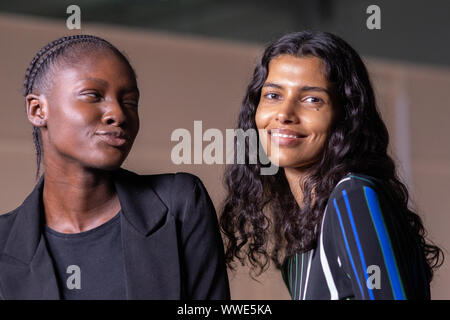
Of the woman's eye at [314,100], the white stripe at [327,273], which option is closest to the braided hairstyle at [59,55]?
the woman's eye at [314,100]

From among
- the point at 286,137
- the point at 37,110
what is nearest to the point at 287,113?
the point at 286,137

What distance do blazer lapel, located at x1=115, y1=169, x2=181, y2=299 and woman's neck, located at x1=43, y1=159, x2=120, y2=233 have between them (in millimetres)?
27

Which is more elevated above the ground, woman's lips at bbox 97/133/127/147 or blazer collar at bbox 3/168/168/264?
woman's lips at bbox 97/133/127/147

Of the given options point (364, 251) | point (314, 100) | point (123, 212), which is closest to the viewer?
point (364, 251)

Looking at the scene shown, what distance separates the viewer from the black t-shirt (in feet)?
3.64

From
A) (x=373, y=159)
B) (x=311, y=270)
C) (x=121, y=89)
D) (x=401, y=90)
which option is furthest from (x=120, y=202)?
(x=401, y=90)

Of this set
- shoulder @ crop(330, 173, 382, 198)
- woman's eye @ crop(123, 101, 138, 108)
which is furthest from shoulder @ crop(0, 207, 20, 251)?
shoulder @ crop(330, 173, 382, 198)

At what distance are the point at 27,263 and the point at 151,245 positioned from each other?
21 cm

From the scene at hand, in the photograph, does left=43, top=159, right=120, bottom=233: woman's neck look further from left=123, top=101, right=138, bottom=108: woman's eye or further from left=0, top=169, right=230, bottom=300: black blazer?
left=123, top=101, right=138, bottom=108: woman's eye

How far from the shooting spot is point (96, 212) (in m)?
1.18

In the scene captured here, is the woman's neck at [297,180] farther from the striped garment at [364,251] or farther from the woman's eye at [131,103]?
the woman's eye at [131,103]

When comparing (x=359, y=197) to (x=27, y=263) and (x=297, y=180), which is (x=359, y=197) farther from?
(x=27, y=263)

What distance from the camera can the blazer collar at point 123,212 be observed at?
113 centimetres

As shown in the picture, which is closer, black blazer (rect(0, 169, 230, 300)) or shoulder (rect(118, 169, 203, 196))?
black blazer (rect(0, 169, 230, 300))
